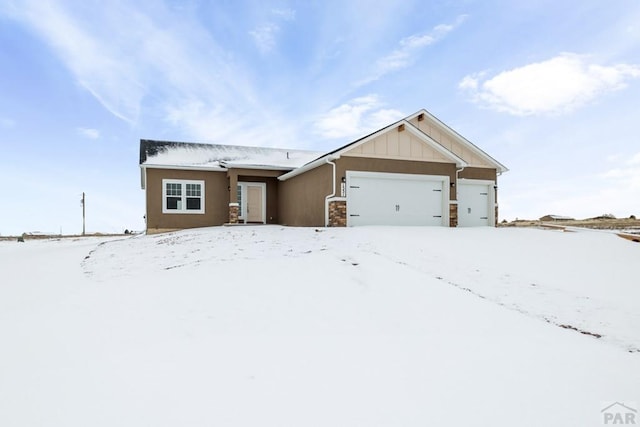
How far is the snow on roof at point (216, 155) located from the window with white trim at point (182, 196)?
0.90 meters

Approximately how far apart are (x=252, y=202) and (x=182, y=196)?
330cm

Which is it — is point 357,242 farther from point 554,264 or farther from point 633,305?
point 633,305

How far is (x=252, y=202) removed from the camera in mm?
20281

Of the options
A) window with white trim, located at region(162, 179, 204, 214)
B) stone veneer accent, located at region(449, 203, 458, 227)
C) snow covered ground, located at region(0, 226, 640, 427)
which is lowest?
snow covered ground, located at region(0, 226, 640, 427)

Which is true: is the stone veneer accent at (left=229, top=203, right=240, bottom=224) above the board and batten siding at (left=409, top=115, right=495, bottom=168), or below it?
below

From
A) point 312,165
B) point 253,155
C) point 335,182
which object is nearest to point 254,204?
point 253,155

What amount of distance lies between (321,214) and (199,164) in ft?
23.5

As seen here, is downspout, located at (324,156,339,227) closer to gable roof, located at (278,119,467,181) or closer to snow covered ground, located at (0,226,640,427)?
gable roof, located at (278,119,467,181)

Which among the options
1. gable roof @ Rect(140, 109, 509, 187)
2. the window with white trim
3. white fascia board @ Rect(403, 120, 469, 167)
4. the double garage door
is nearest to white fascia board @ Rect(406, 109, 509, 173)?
gable roof @ Rect(140, 109, 509, 187)

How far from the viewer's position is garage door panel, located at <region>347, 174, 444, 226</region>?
1448 cm

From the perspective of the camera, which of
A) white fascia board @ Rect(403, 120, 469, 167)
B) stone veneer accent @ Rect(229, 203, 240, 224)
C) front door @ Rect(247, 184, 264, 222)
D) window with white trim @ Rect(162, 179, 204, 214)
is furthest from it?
front door @ Rect(247, 184, 264, 222)

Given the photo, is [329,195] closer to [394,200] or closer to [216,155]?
[394,200]

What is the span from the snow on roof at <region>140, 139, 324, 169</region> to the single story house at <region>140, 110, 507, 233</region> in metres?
0.05

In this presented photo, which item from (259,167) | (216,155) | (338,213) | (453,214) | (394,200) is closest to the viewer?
(338,213)
